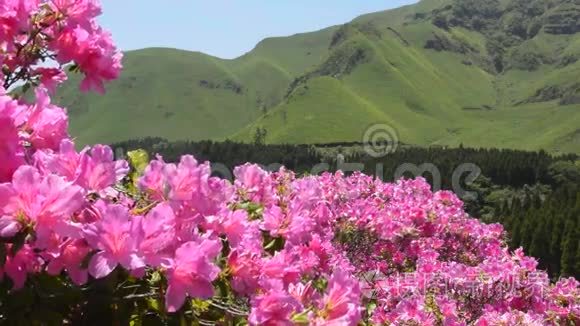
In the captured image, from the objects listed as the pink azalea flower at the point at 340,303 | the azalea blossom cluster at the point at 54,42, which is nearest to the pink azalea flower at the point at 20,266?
the pink azalea flower at the point at 340,303

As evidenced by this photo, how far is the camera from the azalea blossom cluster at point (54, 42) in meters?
2.82

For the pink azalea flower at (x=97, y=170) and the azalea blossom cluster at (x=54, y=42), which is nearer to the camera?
the pink azalea flower at (x=97, y=170)

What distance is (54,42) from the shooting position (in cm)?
307

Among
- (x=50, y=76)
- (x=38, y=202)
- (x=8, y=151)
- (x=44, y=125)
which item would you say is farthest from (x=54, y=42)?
(x=38, y=202)

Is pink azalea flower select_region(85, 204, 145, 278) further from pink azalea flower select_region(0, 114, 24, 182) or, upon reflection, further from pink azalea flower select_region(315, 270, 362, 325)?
pink azalea flower select_region(315, 270, 362, 325)

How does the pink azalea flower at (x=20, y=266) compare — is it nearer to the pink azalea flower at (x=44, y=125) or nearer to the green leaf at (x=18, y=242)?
the green leaf at (x=18, y=242)

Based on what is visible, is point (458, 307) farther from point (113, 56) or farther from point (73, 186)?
point (73, 186)

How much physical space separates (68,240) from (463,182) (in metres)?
114

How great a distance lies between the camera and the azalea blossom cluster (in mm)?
2824

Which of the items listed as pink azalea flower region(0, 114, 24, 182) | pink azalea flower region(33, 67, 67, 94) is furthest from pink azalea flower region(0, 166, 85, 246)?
pink azalea flower region(33, 67, 67, 94)

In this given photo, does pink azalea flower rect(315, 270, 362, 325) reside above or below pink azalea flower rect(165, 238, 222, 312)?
below

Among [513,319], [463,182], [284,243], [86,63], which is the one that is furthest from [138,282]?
[463,182]

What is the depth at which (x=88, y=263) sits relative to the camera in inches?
71.0

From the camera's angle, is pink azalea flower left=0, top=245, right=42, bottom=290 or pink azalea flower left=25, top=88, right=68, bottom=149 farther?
pink azalea flower left=25, top=88, right=68, bottom=149
